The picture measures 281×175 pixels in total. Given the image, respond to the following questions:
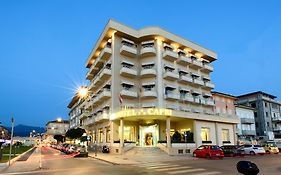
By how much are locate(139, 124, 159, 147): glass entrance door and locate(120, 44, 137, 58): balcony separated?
13543mm

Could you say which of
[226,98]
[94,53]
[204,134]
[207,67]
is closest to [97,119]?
[94,53]

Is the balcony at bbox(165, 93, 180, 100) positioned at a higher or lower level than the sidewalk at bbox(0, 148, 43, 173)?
higher

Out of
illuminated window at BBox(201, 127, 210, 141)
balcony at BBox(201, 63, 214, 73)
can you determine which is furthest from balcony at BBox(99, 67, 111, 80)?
balcony at BBox(201, 63, 214, 73)

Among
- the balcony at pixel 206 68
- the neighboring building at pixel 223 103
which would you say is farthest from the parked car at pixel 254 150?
the balcony at pixel 206 68

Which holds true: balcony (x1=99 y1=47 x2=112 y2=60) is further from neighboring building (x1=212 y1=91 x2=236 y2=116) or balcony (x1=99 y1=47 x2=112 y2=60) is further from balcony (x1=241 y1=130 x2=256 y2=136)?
balcony (x1=241 y1=130 x2=256 y2=136)

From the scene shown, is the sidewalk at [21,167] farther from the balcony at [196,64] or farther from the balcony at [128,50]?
the balcony at [196,64]

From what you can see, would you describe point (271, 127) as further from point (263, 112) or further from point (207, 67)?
point (207, 67)

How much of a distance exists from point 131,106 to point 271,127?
171 ft

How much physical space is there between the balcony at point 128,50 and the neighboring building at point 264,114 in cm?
4739

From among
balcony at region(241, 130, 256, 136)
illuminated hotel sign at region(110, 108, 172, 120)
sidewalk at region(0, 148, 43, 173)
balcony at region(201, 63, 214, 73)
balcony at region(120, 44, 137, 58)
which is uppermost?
balcony at region(120, 44, 137, 58)

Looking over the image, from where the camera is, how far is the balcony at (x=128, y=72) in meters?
43.5

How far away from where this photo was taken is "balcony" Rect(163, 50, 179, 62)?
46.5 m

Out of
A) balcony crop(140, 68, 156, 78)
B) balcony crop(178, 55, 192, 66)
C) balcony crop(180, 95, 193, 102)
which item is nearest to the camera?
balcony crop(140, 68, 156, 78)

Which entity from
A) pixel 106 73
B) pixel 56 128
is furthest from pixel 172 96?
pixel 56 128
